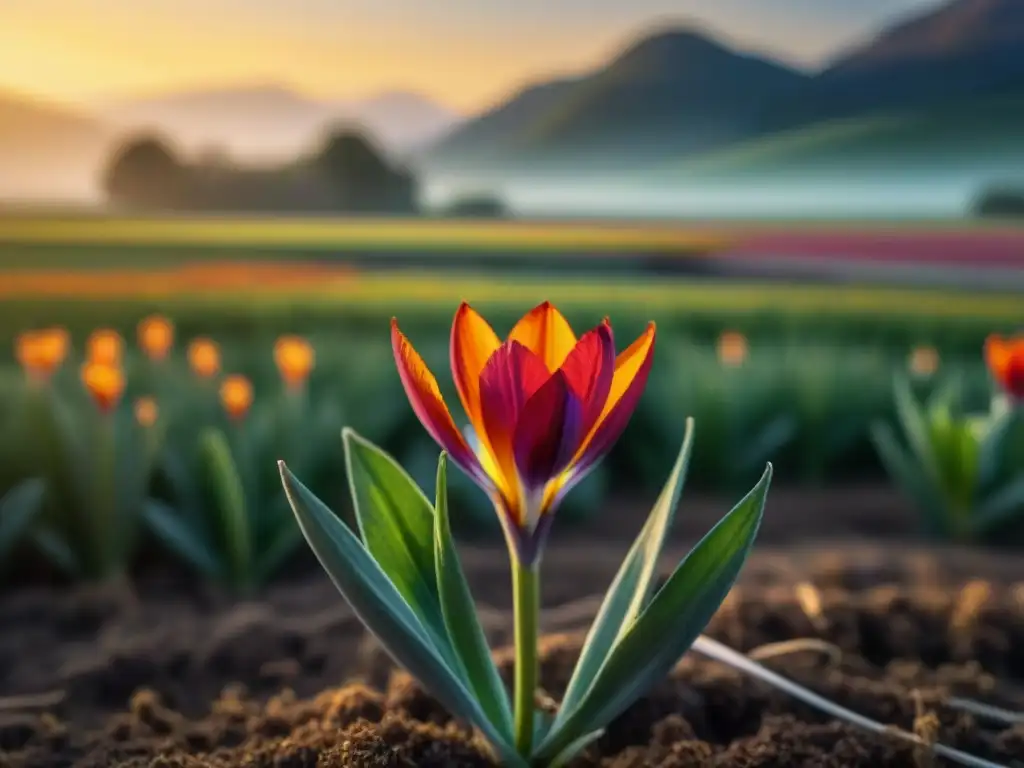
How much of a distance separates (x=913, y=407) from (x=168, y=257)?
3.81 metres

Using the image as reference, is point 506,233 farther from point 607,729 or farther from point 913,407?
point 607,729

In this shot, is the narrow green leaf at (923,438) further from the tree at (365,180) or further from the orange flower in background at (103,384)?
the tree at (365,180)

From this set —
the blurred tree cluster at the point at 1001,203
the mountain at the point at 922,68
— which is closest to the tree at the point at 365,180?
the mountain at the point at 922,68

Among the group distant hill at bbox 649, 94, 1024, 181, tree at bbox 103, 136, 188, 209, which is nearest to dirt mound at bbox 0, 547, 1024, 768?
distant hill at bbox 649, 94, 1024, 181

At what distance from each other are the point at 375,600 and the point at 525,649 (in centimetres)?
13

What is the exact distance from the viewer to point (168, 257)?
4.89 m

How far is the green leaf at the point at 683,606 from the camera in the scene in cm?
67

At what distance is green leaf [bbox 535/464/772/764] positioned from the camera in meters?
0.67

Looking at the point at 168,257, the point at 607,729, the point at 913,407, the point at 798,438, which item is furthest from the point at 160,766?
the point at 168,257

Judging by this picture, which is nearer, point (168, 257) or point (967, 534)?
point (967, 534)

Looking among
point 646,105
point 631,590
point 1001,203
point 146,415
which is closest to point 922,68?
point 1001,203

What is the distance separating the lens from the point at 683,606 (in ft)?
2.20

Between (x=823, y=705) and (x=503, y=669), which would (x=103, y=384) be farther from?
(x=823, y=705)

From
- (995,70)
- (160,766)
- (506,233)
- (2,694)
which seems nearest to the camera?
(160,766)
